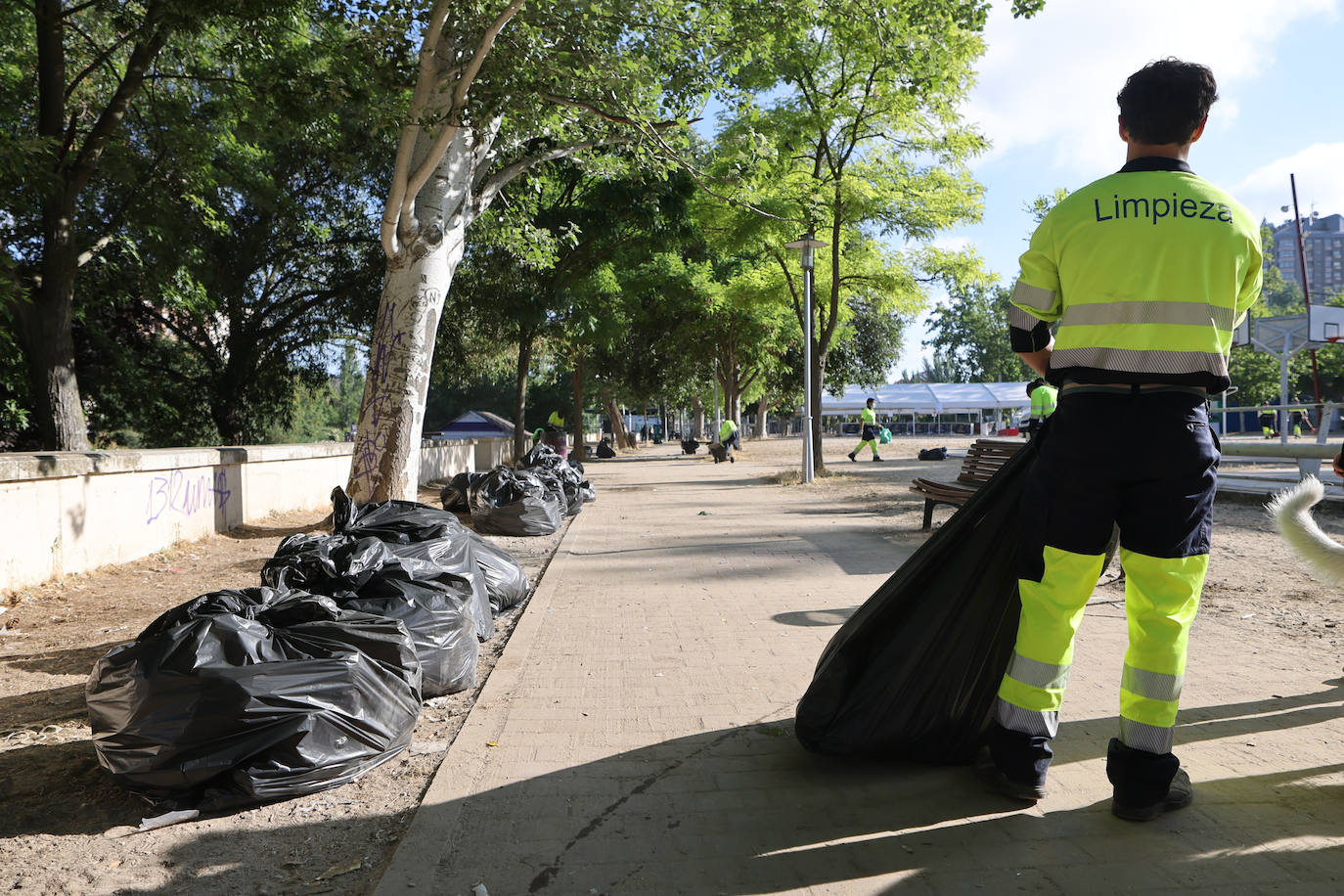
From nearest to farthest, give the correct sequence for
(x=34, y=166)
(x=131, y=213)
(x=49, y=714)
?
(x=49, y=714) < (x=34, y=166) < (x=131, y=213)

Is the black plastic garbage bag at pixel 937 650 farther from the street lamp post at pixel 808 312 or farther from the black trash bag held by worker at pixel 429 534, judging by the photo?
the street lamp post at pixel 808 312

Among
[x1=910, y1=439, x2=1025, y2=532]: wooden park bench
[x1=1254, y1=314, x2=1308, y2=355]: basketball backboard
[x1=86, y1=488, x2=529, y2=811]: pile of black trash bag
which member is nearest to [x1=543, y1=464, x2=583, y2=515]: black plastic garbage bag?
[x1=910, y1=439, x2=1025, y2=532]: wooden park bench

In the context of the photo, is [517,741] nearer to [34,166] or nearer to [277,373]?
[34,166]

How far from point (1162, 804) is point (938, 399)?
52.7 metres

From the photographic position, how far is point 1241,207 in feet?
8.98

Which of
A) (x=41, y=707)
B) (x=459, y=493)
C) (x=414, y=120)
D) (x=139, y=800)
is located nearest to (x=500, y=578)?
(x=41, y=707)

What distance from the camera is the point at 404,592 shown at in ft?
13.7

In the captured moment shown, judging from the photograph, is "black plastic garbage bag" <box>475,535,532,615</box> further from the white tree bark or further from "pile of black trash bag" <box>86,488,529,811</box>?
the white tree bark

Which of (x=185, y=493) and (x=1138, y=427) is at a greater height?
(x=1138, y=427)

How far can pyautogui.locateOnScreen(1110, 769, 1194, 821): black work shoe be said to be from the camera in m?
2.68

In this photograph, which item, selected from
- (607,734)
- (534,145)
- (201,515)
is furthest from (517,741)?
(534,145)


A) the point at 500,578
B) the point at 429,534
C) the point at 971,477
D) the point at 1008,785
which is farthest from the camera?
the point at 971,477

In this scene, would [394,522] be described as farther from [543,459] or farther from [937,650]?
[543,459]

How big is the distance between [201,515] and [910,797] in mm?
8633
